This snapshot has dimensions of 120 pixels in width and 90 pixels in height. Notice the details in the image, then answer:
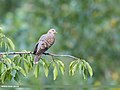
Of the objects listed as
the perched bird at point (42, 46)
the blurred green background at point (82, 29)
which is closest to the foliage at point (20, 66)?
the perched bird at point (42, 46)

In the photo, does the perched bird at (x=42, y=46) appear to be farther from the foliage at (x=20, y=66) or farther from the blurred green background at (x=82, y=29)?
the blurred green background at (x=82, y=29)

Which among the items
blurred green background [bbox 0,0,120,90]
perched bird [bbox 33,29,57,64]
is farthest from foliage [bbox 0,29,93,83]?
blurred green background [bbox 0,0,120,90]

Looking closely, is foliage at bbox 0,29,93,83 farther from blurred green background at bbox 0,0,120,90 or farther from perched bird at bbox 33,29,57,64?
blurred green background at bbox 0,0,120,90

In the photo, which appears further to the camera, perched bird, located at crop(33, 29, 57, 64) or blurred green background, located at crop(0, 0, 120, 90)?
blurred green background, located at crop(0, 0, 120, 90)

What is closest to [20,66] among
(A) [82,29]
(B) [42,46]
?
(B) [42,46]

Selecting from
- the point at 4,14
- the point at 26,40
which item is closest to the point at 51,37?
the point at 26,40

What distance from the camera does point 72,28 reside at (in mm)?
5629

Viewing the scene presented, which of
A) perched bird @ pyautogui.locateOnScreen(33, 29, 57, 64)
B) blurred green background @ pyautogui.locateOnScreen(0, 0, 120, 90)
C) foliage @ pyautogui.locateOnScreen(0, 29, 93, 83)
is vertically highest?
blurred green background @ pyautogui.locateOnScreen(0, 0, 120, 90)

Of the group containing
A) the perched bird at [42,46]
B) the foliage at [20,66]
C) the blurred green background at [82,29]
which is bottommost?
the foliage at [20,66]

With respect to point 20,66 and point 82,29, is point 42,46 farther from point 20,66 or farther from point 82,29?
point 82,29

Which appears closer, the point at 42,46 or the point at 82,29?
the point at 42,46

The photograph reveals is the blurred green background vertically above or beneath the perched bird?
above

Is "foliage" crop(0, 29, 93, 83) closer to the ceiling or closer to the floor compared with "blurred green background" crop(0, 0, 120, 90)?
closer to the floor

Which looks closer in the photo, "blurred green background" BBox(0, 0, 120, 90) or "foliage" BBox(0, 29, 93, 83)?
"foliage" BBox(0, 29, 93, 83)
